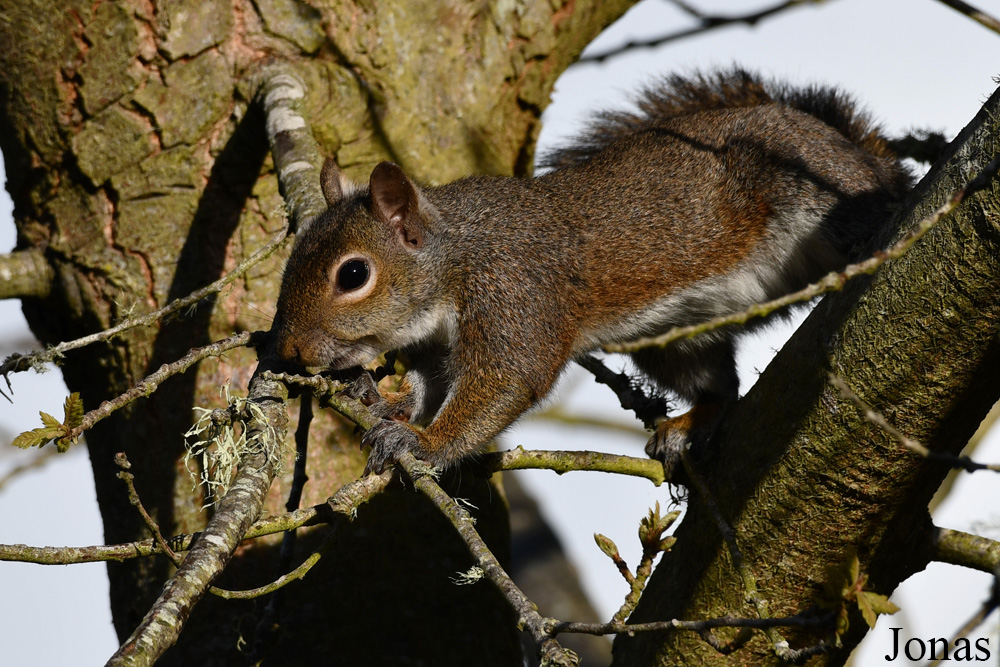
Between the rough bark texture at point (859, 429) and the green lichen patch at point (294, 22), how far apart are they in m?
1.71

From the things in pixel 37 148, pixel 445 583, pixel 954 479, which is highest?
pixel 37 148

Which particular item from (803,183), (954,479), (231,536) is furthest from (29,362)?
(954,479)

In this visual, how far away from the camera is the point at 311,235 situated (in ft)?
9.16

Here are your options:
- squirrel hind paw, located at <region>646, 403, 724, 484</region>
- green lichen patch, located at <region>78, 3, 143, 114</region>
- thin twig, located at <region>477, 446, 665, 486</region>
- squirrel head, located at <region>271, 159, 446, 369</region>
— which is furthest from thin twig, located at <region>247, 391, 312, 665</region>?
green lichen patch, located at <region>78, 3, 143, 114</region>

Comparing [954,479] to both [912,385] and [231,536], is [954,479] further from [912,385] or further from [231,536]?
[231,536]

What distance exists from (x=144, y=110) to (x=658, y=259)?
165 centimetres

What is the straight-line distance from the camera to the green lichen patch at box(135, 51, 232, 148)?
9.27ft

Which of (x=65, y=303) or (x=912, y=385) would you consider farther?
(x=65, y=303)

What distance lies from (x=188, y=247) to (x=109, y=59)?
59 cm

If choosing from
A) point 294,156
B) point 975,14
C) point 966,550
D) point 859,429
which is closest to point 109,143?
point 294,156

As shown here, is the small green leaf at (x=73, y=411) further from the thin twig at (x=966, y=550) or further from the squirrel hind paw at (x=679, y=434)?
the thin twig at (x=966, y=550)

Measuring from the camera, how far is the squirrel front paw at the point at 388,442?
2.34 meters

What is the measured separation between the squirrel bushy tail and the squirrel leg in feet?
2.65

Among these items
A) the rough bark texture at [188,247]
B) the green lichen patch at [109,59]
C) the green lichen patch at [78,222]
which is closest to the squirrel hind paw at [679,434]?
the rough bark texture at [188,247]
